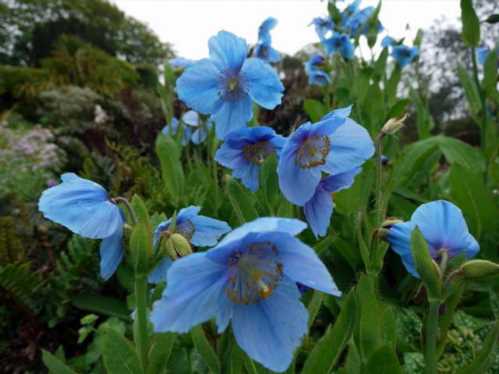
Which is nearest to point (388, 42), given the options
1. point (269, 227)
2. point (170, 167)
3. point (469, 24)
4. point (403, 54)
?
point (403, 54)

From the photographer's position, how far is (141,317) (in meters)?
0.76

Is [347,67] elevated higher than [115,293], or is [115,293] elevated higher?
[347,67]

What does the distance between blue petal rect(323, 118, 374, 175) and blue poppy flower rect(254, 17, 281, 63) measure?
1424 millimetres

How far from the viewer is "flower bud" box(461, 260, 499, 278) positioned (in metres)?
0.72

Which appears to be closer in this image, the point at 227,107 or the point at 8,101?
the point at 227,107

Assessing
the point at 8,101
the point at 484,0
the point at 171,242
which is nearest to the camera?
the point at 171,242

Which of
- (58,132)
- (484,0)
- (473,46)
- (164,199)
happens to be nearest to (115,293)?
(164,199)

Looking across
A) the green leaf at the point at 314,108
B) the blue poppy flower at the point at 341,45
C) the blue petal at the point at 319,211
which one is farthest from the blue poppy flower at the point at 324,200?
the blue poppy flower at the point at 341,45

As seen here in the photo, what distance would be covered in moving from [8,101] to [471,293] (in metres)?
14.4

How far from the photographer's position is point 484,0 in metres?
6.28

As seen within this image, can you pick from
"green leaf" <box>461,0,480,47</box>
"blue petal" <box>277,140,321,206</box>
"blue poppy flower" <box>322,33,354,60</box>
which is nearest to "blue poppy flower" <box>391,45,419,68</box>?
"blue poppy flower" <box>322,33,354,60</box>

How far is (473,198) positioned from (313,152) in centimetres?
110

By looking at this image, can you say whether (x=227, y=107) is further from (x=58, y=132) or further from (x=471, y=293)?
(x=58, y=132)

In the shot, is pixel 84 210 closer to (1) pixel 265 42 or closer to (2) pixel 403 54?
(1) pixel 265 42
